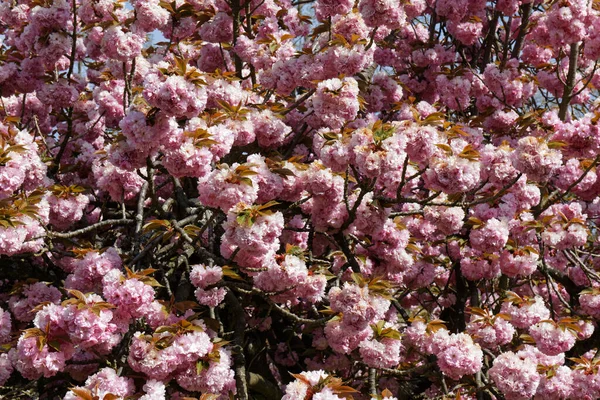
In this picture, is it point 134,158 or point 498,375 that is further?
point 498,375

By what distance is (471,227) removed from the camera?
15.6ft

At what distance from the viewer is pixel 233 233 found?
10.3ft

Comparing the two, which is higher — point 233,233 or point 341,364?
point 233,233

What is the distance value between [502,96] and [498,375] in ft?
9.69

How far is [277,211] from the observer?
10.7 ft

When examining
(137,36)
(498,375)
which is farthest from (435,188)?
(137,36)

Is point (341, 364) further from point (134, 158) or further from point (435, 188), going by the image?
point (134, 158)

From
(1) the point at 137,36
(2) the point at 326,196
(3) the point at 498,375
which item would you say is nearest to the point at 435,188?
(2) the point at 326,196

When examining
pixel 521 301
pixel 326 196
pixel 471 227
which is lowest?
pixel 521 301

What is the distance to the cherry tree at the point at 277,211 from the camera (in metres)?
3.27

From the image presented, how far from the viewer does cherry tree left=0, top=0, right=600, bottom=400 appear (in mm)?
3268

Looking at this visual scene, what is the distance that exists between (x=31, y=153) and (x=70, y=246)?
0.95 metres

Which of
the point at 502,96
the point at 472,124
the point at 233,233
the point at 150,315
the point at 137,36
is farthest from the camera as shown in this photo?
the point at 502,96

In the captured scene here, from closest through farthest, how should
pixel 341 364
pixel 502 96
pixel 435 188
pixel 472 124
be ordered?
pixel 435 188 < pixel 341 364 < pixel 472 124 < pixel 502 96
